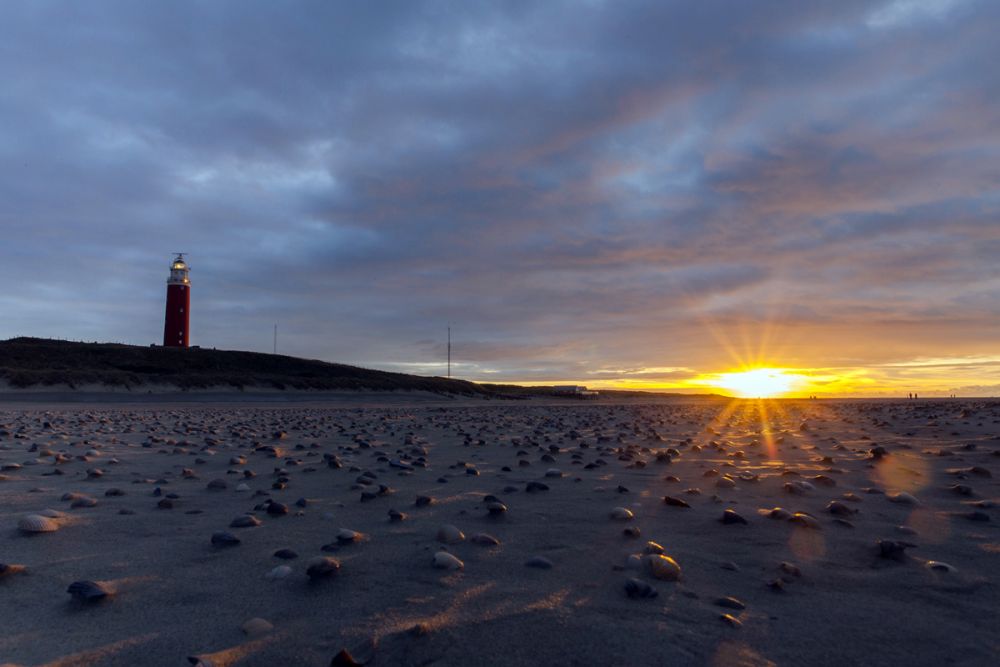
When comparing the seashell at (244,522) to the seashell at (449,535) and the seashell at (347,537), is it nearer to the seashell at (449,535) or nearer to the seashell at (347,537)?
the seashell at (347,537)

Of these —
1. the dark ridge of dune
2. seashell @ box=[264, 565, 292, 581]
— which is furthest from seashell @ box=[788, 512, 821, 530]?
the dark ridge of dune

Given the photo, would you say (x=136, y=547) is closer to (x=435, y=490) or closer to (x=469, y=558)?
(x=469, y=558)

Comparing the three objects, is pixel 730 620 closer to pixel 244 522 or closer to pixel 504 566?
pixel 504 566

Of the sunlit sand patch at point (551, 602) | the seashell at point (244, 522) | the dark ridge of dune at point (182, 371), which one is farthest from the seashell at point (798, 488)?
the dark ridge of dune at point (182, 371)

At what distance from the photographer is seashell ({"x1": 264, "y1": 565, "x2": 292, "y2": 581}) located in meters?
3.27

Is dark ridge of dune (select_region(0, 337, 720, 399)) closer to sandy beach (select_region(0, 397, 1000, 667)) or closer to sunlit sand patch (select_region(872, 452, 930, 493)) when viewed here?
sandy beach (select_region(0, 397, 1000, 667))

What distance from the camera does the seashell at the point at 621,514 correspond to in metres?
4.52

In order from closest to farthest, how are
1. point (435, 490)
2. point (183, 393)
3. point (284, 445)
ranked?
point (435, 490)
point (284, 445)
point (183, 393)

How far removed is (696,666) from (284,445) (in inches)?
371

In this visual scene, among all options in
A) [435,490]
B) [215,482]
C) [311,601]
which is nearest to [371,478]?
[435,490]

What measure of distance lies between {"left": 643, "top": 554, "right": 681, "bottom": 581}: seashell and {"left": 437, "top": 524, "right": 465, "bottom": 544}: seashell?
1.21 metres

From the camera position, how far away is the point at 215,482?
238 inches

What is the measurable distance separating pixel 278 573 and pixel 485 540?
1213 millimetres

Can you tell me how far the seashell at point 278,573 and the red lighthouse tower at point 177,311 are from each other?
68.9m
